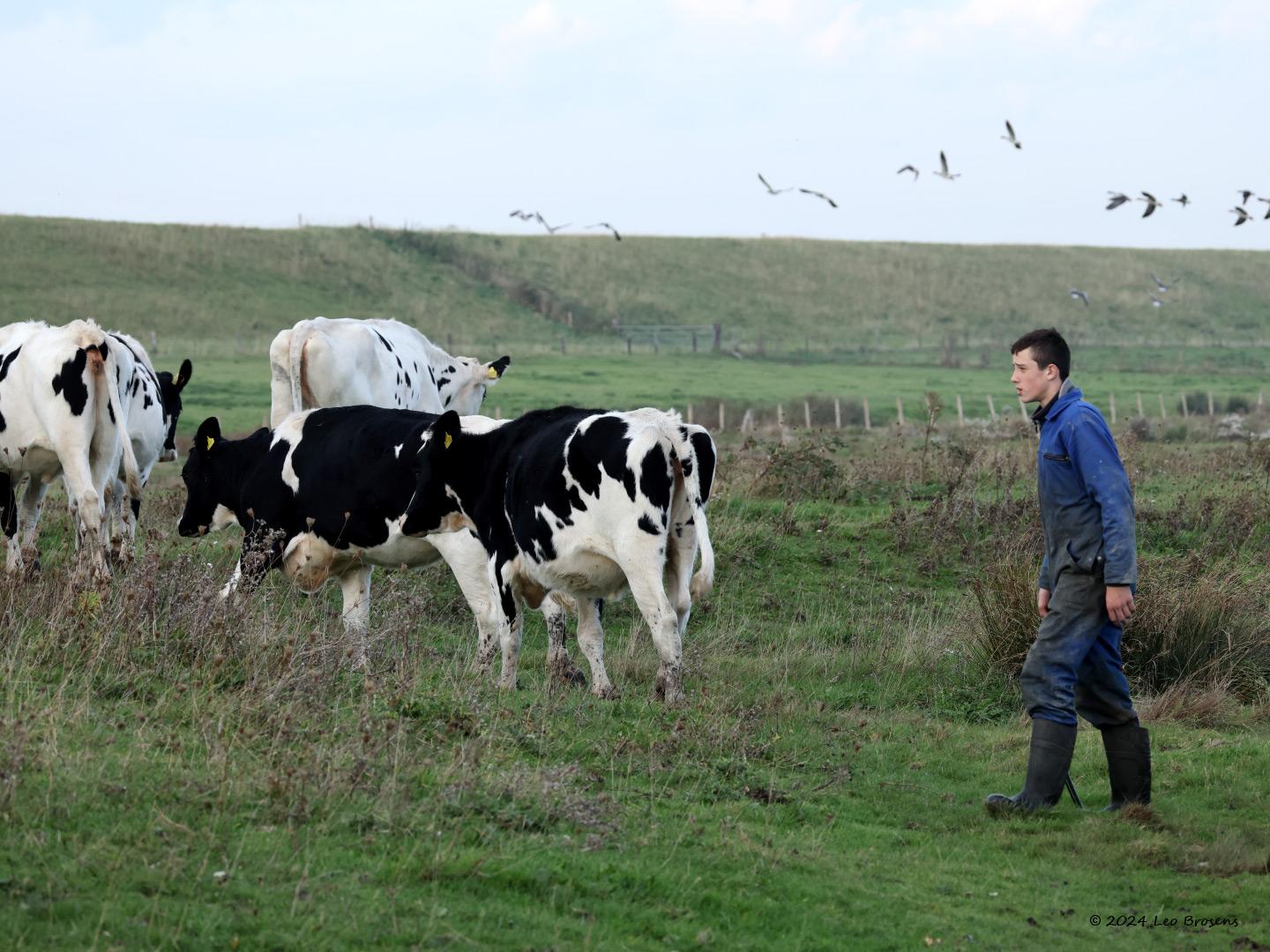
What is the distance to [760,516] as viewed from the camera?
16250mm

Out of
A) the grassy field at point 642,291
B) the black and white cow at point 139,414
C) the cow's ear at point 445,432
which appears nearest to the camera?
the cow's ear at point 445,432

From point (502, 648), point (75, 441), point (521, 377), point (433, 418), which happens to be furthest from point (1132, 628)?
point (521, 377)

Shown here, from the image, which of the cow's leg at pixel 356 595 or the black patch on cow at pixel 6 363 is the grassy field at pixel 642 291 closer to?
the black patch on cow at pixel 6 363

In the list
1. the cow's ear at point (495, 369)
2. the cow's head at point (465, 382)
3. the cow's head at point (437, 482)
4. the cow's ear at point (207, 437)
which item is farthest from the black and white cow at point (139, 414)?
the cow's head at point (437, 482)

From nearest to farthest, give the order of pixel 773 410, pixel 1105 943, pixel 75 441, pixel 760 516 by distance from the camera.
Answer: pixel 1105 943 → pixel 75 441 → pixel 760 516 → pixel 773 410

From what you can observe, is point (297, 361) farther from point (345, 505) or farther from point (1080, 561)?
point (1080, 561)

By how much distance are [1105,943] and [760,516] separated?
411 inches

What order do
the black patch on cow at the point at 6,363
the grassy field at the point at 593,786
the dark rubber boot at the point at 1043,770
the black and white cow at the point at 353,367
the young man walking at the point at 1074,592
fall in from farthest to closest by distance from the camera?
the black and white cow at the point at 353,367
the black patch on cow at the point at 6,363
the dark rubber boot at the point at 1043,770
the young man walking at the point at 1074,592
the grassy field at the point at 593,786

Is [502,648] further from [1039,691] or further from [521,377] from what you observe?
[521,377]

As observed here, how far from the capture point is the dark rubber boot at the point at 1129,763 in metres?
7.72

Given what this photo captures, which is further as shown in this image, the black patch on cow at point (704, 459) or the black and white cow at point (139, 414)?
the black and white cow at point (139, 414)

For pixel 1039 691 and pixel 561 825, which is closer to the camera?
pixel 561 825

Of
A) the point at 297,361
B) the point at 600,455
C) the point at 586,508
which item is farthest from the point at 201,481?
the point at 600,455

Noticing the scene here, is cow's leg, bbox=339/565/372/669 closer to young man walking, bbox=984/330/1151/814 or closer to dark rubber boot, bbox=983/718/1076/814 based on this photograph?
dark rubber boot, bbox=983/718/1076/814
